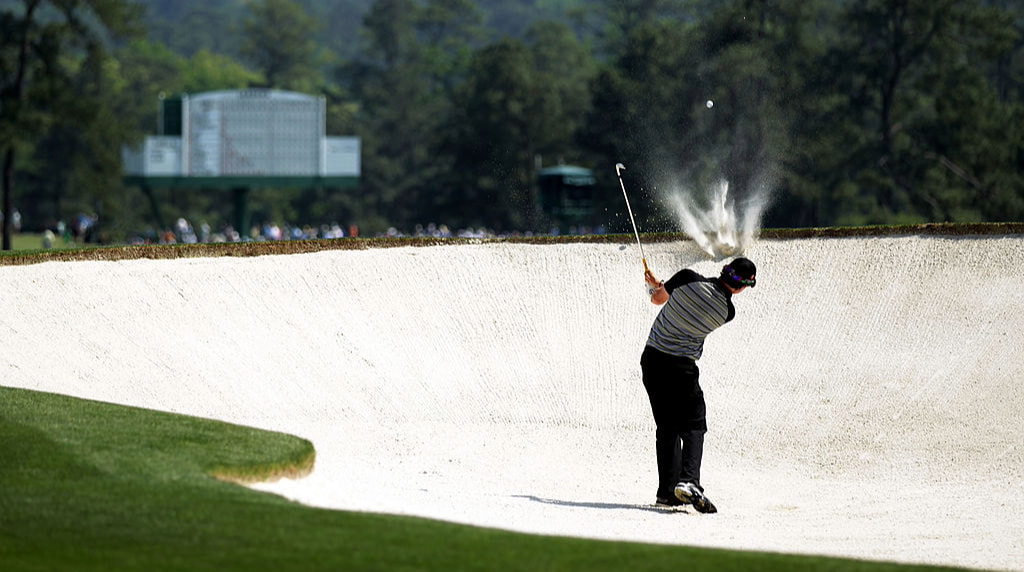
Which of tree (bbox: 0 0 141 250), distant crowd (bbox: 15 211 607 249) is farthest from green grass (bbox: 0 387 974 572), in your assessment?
tree (bbox: 0 0 141 250)

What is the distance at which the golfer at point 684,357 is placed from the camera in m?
12.3

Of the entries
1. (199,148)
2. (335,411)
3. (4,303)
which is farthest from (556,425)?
(199,148)

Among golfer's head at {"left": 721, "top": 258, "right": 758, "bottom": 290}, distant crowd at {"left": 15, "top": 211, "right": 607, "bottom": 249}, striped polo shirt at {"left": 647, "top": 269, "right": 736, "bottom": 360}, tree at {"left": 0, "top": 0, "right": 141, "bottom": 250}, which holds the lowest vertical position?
distant crowd at {"left": 15, "top": 211, "right": 607, "bottom": 249}

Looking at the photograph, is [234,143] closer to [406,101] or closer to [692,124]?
[692,124]

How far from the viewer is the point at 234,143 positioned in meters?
60.1

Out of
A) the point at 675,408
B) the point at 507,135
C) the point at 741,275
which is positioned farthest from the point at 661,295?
the point at 507,135

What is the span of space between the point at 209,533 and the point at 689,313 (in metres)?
5.36

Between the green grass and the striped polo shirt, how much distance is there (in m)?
3.75

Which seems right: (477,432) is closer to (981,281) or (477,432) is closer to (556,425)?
(556,425)

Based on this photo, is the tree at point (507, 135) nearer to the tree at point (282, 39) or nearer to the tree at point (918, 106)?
the tree at point (918, 106)

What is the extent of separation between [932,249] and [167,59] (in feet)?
419

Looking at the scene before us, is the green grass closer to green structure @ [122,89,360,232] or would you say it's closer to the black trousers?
the black trousers

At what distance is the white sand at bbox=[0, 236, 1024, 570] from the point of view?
1341 centimetres

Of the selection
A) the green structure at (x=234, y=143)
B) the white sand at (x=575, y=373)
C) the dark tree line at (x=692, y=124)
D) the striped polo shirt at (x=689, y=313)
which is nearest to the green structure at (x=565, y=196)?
the dark tree line at (x=692, y=124)
